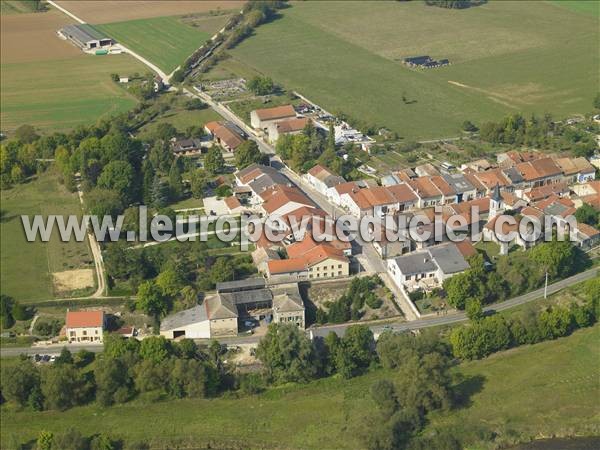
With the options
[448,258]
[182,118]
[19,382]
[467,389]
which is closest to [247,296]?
[448,258]

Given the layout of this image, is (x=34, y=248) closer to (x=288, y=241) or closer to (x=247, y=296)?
(x=247, y=296)

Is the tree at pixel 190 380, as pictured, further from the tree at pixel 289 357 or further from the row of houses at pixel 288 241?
the row of houses at pixel 288 241

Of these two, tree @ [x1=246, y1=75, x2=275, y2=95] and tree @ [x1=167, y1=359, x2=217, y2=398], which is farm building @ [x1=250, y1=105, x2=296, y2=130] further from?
tree @ [x1=167, y1=359, x2=217, y2=398]

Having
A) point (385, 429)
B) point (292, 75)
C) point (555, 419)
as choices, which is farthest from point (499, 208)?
point (292, 75)

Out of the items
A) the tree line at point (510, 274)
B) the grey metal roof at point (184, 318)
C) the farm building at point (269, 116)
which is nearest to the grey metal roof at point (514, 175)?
the tree line at point (510, 274)

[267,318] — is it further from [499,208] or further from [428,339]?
[499,208]

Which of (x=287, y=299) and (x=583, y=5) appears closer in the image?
(x=287, y=299)

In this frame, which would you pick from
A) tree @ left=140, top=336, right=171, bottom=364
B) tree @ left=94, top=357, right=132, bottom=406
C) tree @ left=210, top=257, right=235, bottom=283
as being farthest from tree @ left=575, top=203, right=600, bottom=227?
tree @ left=94, top=357, right=132, bottom=406
